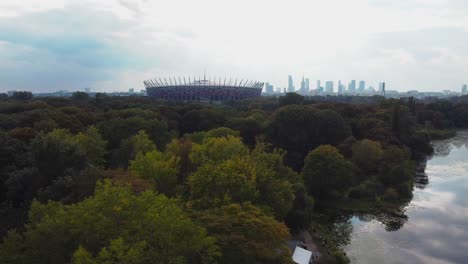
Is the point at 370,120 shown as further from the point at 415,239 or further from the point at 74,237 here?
the point at 74,237

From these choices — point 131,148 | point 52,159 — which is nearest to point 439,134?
point 131,148

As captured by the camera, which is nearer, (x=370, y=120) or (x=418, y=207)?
(x=418, y=207)

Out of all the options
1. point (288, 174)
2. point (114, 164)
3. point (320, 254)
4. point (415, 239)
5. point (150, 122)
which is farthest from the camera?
point (150, 122)

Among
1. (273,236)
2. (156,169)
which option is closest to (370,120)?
(156,169)

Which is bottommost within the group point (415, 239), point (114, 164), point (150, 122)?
point (415, 239)

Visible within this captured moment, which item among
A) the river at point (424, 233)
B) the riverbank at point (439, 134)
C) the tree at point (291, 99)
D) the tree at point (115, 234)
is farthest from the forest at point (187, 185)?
the riverbank at point (439, 134)

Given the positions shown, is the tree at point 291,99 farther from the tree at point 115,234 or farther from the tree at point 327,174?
the tree at point 115,234

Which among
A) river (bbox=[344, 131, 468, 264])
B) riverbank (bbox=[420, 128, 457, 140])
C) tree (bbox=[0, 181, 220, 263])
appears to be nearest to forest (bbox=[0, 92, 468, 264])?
tree (bbox=[0, 181, 220, 263])
